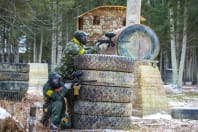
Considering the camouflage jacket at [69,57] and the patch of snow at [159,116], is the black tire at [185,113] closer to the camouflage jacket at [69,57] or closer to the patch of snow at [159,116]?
the patch of snow at [159,116]

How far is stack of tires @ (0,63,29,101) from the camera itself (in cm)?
871

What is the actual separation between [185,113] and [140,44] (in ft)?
5.51

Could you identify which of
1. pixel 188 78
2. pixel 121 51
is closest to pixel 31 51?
pixel 188 78

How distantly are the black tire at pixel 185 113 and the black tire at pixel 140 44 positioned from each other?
1223 mm

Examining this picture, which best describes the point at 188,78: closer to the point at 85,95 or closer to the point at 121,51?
the point at 121,51

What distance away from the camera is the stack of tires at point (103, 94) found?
557cm

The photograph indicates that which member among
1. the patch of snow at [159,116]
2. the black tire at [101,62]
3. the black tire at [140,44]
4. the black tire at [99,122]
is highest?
the black tire at [140,44]

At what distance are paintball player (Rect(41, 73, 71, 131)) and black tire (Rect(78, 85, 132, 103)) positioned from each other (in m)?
0.27

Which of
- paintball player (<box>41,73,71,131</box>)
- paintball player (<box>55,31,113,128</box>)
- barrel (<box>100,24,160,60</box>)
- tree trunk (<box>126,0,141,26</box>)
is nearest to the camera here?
paintball player (<box>41,73,71,131</box>)

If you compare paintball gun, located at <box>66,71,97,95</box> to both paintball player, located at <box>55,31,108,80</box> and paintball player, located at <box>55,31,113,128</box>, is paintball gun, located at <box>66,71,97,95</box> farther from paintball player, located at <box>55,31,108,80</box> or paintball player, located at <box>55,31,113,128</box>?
paintball player, located at <box>55,31,108,80</box>

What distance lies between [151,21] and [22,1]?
14.5 metres

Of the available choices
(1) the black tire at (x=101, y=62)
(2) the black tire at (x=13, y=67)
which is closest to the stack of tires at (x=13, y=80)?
(2) the black tire at (x=13, y=67)

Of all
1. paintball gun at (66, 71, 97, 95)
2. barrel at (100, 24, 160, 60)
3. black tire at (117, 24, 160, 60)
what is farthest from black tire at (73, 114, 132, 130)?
black tire at (117, 24, 160, 60)

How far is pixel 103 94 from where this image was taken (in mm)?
5578
